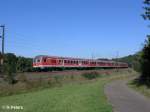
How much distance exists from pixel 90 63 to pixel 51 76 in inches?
1127

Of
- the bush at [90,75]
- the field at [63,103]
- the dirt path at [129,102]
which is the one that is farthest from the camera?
the bush at [90,75]

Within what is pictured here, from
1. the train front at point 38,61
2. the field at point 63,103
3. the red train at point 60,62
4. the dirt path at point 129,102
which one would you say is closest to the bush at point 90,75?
the red train at point 60,62

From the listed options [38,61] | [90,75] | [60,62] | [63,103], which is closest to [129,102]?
[63,103]

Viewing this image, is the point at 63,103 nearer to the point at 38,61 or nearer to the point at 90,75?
the point at 38,61

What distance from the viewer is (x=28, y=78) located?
46500mm

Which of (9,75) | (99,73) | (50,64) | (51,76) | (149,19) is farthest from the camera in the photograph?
(99,73)

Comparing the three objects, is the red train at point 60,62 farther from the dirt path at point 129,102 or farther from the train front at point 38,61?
the dirt path at point 129,102

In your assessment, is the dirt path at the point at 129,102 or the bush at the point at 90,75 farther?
the bush at the point at 90,75

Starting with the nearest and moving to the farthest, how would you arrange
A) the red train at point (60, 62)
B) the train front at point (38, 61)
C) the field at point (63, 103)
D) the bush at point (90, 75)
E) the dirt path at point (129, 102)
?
the field at point (63, 103)
the dirt path at point (129, 102)
the red train at point (60, 62)
the train front at point (38, 61)
the bush at point (90, 75)

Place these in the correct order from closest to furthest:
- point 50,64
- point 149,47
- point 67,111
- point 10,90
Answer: point 67,111 < point 149,47 < point 10,90 < point 50,64

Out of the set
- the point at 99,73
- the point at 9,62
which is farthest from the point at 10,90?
the point at 99,73

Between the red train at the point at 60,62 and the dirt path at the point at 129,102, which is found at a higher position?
the red train at the point at 60,62

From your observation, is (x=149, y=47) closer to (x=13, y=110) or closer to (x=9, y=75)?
(x=9, y=75)

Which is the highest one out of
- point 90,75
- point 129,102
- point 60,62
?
point 60,62
